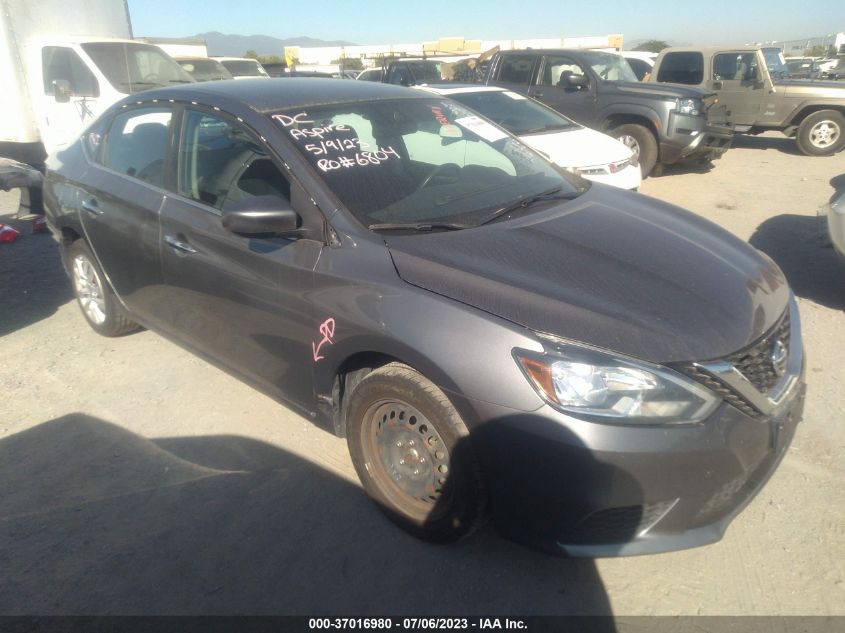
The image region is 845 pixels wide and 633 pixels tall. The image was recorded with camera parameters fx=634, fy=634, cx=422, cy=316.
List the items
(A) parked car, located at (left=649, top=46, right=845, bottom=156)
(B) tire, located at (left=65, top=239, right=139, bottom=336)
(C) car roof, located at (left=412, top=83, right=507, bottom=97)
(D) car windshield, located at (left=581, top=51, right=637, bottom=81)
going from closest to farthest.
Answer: (B) tire, located at (left=65, top=239, right=139, bottom=336)
(C) car roof, located at (left=412, top=83, right=507, bottom=97)
(D) car windshield, located at (left=581, top=51, right=637, bottom=81)
(A) parked car, located at (left=649, top=46, right=845, bottom=156)

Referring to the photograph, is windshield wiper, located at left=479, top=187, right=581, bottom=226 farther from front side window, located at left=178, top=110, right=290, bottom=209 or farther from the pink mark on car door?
front side window, located at left=178, top=110, right=290, bottom=209

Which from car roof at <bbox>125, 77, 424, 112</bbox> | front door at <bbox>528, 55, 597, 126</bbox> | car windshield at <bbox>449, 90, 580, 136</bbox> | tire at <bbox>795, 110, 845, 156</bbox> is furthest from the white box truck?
tire at <bbox>795, 110, 845, 156</bbox>

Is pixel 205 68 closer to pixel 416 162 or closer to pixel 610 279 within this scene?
pixel 416 162

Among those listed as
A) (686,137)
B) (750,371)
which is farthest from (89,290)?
(686,137)

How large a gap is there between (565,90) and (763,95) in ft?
13.6

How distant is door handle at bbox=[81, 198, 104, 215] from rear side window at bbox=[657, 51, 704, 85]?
36.3 feet

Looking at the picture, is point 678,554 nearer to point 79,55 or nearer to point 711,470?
point 711,470

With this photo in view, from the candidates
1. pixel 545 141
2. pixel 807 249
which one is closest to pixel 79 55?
pixel 545 141

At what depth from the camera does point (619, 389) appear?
2070 millimetres

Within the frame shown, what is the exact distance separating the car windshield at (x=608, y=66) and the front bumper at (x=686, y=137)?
141cm

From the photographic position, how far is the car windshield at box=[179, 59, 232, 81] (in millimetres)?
13273

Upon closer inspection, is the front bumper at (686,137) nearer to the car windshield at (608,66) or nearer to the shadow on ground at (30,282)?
the car windshield at (608,66)

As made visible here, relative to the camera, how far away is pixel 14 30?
348 inches

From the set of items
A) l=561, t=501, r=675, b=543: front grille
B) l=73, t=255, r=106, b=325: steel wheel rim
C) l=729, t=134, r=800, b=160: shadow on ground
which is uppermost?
l=561, t=501, r=675, b=543: front grille
